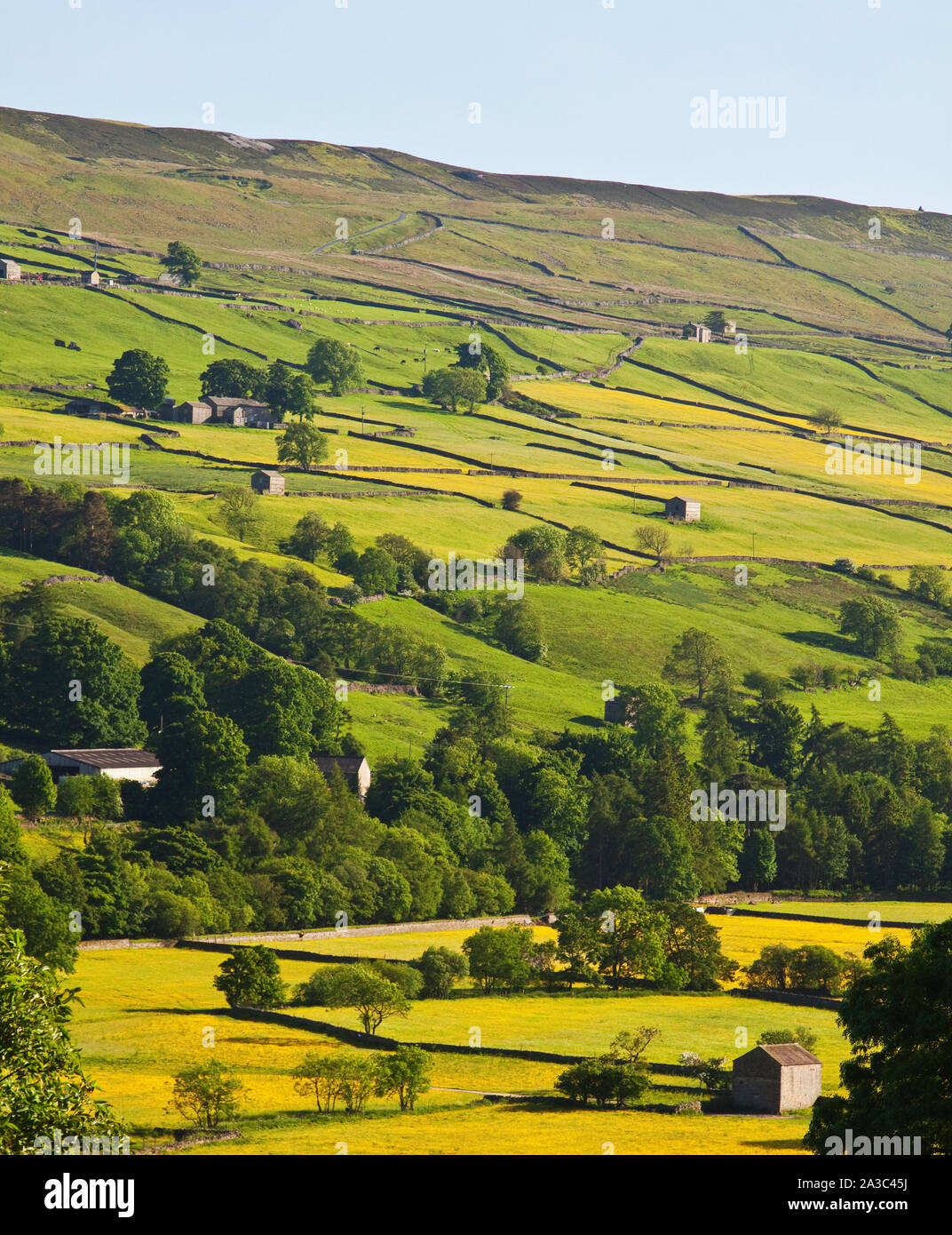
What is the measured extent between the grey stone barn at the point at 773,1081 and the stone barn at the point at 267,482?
120 metres

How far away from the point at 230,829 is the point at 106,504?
5391 cm

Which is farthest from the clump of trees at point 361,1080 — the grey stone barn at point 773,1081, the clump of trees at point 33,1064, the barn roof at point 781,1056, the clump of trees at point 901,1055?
the clump of trees at point 33,1064

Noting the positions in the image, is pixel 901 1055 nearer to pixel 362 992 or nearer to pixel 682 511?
pixel 362 992

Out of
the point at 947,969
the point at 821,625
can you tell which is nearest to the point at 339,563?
the point at 821,625

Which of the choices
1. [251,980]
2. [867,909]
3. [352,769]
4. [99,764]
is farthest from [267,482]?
[251,980]

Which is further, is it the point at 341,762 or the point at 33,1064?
the point at 341,762

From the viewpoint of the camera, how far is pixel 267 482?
17288cm

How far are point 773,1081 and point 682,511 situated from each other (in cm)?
13777

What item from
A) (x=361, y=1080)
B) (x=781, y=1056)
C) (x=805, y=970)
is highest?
(x=361, y=1080)

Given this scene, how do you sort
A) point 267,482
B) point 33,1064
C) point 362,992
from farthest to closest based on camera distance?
point 267,482
point 362,992
point 33,1064

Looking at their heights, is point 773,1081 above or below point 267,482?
below

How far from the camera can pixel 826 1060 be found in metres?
67.8

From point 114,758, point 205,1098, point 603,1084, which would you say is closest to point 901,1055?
point 603,1084

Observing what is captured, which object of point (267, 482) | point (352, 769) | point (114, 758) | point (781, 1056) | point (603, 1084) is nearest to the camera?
point (603, 1084)
